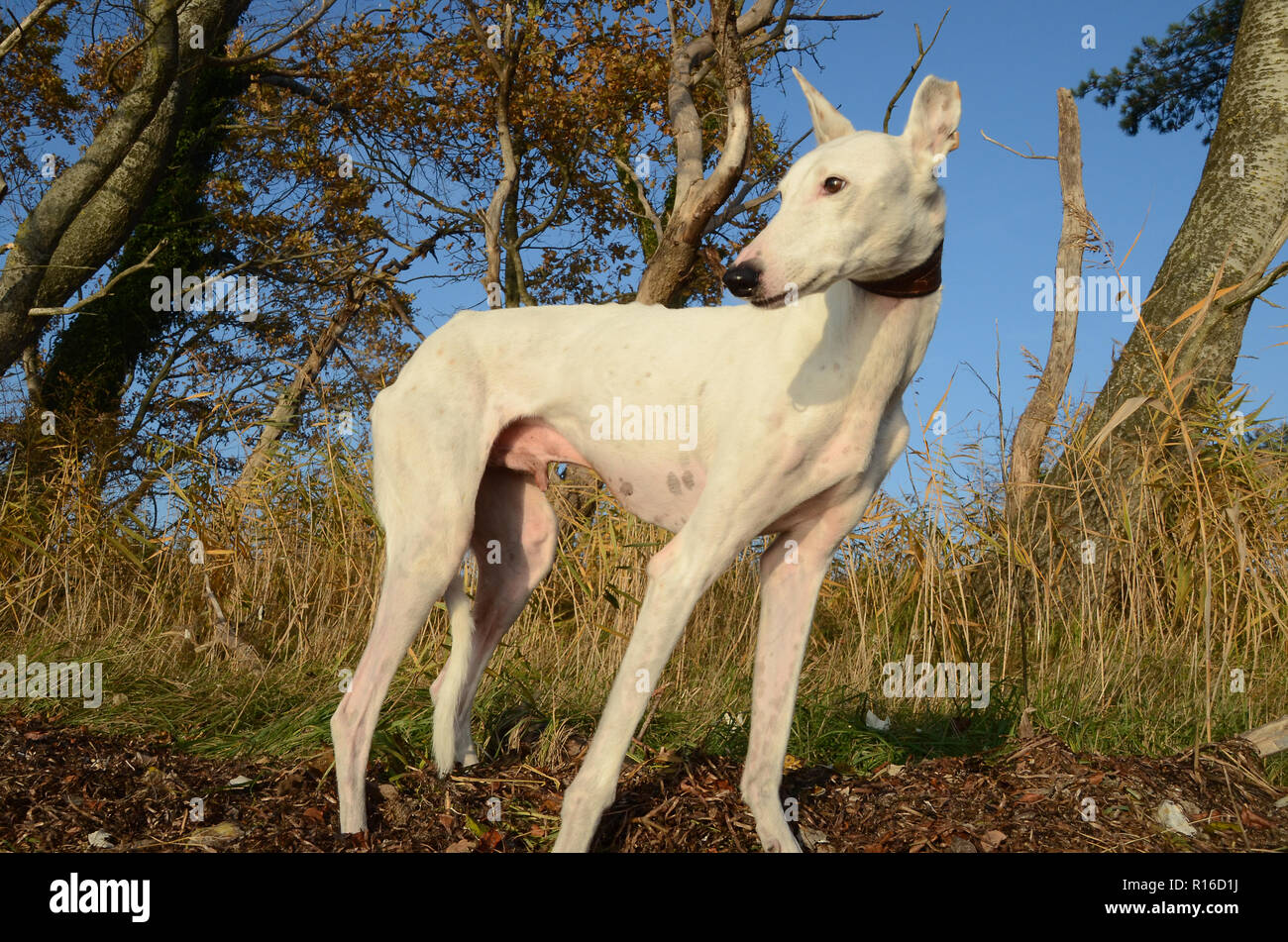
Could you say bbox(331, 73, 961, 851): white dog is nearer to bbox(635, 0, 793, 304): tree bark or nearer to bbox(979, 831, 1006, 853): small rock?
bbox(979, 831, 1006, 853): small rock

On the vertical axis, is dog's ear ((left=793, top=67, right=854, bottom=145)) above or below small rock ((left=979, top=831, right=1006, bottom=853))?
above

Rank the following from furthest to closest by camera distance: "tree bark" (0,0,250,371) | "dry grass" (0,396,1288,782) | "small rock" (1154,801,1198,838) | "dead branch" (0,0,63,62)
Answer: "tree bark" (0,0,250,371) → "dead branch" (0,0,63,62) → "dry grass" (0,396,1288,782) → "small rock" (1154,801,1198,838)

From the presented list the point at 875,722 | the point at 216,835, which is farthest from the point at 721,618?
the point at 216,835

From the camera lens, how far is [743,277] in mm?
2420

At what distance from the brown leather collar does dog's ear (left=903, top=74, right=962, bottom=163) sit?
25 cm

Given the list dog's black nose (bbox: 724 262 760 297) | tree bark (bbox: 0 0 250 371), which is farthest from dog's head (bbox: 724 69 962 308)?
tree bark (bbox: 0 0 250 371)

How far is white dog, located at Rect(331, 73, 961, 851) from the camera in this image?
267 centimetres

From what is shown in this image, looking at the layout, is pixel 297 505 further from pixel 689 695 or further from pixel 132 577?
pixel 689 695

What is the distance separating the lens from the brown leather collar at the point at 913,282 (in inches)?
110

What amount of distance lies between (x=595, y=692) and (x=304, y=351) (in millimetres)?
14422

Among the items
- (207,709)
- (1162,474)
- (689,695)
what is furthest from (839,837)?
(1162,474)

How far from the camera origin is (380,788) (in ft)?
11.2

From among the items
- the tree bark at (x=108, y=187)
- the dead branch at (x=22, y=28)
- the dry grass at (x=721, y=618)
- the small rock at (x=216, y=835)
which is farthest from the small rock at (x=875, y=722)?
the tree bark at (x=108, y=187)

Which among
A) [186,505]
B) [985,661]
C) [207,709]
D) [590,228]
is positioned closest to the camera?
[207,709]
